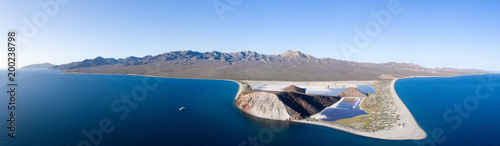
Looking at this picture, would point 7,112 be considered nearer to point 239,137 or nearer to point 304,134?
point 239,137

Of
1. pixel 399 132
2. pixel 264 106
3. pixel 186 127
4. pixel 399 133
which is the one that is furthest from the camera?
pixel 264 106

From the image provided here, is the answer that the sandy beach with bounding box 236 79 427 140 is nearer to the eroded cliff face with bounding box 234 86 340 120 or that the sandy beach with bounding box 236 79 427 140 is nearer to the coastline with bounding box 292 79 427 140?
the coastline with bounding box 292 79 427 140

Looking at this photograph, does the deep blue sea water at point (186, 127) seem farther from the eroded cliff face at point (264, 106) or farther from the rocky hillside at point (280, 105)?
the rocky hillside at point (280, 105)

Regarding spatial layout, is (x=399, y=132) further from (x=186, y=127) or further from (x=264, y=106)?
(x=186, y=127)

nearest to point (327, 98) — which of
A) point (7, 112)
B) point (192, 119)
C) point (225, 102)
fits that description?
point (225, 102)

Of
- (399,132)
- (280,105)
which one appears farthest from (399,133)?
(280,105)

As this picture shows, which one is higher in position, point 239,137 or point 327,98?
point 327,98

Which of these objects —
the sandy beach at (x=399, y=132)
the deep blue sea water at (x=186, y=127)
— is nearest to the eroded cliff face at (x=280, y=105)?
the deep blue sea water at (x=186, y=127)

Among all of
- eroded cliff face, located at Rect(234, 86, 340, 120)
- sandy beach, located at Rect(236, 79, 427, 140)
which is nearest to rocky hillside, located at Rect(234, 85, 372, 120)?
eroded cliff face, located at Rect(234, 86, 340, 120)
